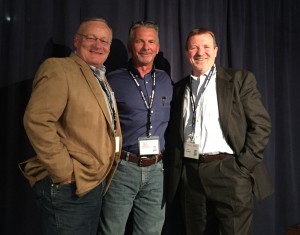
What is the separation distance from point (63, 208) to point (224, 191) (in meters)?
0.99

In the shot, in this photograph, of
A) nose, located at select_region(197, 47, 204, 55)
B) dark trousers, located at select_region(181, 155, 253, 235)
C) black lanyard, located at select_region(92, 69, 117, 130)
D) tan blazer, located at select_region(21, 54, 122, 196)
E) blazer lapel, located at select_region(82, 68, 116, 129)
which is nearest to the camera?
tan blazer, located at select_region(21, 54, 122, 196)

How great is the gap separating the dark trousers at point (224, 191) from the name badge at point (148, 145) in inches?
10.2

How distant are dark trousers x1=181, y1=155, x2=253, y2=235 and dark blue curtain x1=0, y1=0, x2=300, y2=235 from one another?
92cm

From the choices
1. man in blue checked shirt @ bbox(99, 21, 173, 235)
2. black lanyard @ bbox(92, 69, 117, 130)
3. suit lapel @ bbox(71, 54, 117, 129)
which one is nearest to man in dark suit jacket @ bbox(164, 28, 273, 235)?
man in blue checked shirt @ bbox(99, 21, 173, 235)

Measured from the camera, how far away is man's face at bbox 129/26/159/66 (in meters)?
1.98

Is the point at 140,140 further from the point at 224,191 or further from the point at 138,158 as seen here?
the point at 224,191

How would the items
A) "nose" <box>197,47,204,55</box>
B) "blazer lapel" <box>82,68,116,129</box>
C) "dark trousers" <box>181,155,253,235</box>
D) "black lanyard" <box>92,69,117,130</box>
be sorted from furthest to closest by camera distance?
"nose" <box>197,47,204,55</box> → "dark trousers" <box>181,155,253,235</box> → "black lanyard" <box>92,69,117,130</box> → "blazer lapel" <box>82,68,116,129</box>

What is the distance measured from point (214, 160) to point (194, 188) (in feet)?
0.78

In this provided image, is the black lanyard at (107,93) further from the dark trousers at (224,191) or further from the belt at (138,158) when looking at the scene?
the dark trousers at (224,191)

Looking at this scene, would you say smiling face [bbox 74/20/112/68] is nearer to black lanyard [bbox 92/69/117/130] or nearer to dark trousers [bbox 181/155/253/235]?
black lanyard [bbox 92/69/117/130]

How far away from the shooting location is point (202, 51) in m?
1.97

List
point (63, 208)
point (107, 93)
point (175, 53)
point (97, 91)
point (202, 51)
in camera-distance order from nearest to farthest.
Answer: point (63, 208)
point (97, 91)
point (107, 93)
point (202, 51)
point (175, 53)

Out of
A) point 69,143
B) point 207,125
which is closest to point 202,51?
point 207,125

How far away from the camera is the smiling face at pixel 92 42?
174 cm
